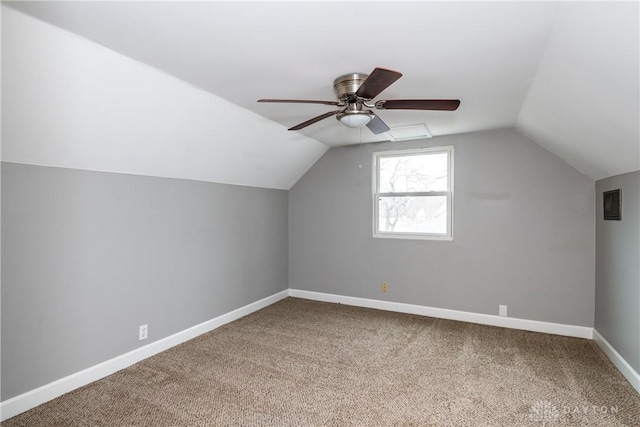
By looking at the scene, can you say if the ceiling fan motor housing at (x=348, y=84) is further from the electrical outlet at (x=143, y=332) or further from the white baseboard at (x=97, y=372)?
the white baseboard at (x=97, y=372)

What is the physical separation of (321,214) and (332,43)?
309 cm

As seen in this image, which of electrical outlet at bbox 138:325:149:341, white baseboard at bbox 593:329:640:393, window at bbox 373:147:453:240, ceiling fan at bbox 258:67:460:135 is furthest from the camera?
window at bbox 373:147:453:240

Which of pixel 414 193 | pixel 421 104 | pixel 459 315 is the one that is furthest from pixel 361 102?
pixel 459 315

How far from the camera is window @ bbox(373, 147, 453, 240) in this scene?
13.4ft

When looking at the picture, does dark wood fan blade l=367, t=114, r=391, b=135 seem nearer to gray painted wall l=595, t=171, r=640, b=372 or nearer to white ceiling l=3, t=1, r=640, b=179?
white ceiling l=3, t=1, r=640, b=179

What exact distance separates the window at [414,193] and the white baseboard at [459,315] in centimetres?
89

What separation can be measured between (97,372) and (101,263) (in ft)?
2.72

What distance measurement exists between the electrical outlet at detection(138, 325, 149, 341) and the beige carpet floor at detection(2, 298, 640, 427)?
222mm

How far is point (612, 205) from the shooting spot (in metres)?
2.89

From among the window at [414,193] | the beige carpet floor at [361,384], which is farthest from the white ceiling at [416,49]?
the beige carpet floor at [361,384]

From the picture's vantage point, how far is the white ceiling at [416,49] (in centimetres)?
155

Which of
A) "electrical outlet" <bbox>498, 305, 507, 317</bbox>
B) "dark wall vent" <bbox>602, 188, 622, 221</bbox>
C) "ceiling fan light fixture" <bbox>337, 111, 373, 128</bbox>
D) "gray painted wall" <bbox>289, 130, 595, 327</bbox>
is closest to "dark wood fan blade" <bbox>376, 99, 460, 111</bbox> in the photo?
"ceiling fan light fixture" <bbox>337, 111, 373, 128</bbox>

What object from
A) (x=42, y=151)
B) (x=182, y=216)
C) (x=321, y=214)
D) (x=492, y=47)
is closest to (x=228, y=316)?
(x=182, y=216)

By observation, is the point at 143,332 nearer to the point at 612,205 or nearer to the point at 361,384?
the point at 361,384
